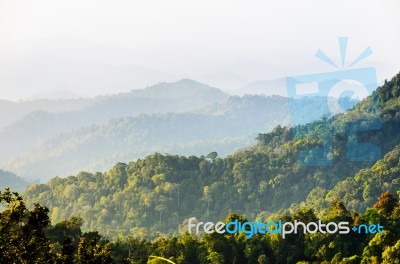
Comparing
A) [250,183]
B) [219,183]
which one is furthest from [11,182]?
[250,183]

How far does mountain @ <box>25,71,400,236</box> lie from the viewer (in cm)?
6762

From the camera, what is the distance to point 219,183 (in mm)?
70562

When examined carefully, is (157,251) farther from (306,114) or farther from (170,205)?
(306,114)

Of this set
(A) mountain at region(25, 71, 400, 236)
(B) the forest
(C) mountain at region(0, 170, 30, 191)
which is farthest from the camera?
(C) mountain at region(0, 170, 30, 191)

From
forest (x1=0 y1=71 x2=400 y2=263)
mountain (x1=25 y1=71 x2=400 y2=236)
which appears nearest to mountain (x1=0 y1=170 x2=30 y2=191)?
forest (x1=0 y1=71 x2=400 y2=263)

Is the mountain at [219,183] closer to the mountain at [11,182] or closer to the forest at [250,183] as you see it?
the forest at [250,183]

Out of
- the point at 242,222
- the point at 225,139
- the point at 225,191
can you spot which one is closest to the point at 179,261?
the point at 242,222

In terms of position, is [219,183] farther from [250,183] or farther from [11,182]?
[11,182]

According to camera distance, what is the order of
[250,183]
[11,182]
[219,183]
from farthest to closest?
[11,182] → [250,183] → [219,183]

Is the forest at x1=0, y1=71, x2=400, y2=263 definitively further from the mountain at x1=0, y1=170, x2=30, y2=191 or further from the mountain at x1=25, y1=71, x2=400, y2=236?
the mountain at x1=0, y1=170, x2=30, y2=191

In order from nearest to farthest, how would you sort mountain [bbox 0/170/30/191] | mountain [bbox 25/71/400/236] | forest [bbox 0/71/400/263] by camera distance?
1. forest [bbox 0/71/400/263]
2. mountain [bbox 25/71/400/236]
3. mountain [bbox 0/170/30/191]

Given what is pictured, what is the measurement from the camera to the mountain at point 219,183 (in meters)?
67.6

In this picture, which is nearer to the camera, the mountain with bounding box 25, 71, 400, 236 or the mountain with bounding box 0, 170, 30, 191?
the mountain with bounding box 25, 71, 400, 236

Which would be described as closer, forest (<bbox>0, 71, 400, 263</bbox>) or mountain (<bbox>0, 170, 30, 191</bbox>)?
forest (<bbox>0, 71, 400, 263</bbox>)
